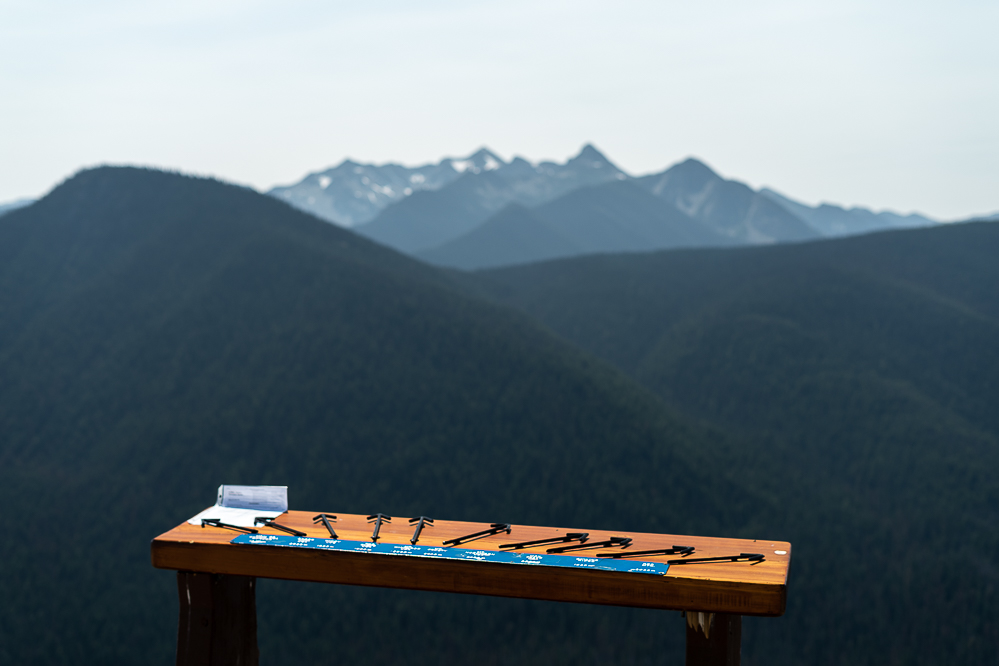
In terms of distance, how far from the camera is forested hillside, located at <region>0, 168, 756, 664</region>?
28.7 meters

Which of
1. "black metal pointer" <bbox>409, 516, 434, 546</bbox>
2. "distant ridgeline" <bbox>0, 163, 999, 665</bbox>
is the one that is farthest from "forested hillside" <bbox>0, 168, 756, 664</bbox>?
"black metal pointer" <bbox>409, 516, 434, 546</bbox>

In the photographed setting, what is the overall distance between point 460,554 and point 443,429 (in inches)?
1354

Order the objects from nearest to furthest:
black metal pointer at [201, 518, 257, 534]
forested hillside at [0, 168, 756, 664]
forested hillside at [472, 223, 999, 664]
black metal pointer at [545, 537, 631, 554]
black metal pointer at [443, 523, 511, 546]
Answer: black metal pointer at [545, 537, 631, 554] < black metal pointer at [443, 523, 511, 546] < black metal pointer at [201, 518, 257, 534] < forested hillside at [0, 168, 756, 664] < forested hillside at [472, 223, 999, 664]

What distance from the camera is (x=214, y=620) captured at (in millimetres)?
5184

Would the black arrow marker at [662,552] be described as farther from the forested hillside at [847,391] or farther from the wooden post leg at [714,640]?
the forested hillside at [847,391]

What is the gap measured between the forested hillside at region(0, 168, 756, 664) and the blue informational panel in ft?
79.9

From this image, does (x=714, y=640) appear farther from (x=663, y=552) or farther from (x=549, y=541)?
(x=549, y=541)

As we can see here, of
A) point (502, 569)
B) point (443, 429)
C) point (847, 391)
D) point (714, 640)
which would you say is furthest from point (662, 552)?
point (847, 391)

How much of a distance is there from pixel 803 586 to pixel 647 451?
9974mm

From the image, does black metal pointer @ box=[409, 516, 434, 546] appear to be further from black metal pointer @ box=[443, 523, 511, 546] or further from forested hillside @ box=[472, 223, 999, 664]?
forested hillside @ box=[472, 223, 999, 664]

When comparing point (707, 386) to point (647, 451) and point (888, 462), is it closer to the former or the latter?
point (888, 462)

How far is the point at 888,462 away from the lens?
43.1 m

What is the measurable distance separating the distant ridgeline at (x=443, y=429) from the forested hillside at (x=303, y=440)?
0.17 meters

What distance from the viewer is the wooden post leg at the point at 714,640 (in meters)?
4.39
